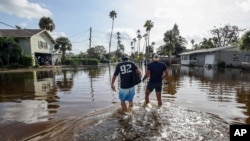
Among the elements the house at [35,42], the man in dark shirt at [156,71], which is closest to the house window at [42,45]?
the house at [35,42]

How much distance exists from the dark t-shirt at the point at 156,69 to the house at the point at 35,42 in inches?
1288

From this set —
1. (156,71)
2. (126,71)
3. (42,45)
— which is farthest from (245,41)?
(42,45)

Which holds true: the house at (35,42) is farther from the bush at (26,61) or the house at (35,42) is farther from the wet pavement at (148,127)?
the wet pavement at (148,127)

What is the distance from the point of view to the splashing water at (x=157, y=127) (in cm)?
464

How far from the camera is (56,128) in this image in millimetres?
5484

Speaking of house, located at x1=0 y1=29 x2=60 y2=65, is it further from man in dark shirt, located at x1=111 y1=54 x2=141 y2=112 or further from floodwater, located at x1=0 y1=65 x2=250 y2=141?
man in dark shirt, located at x1=111 y1=54 x2=141 y2=112

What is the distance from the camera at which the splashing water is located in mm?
4637

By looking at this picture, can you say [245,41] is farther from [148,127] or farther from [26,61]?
[26,61]

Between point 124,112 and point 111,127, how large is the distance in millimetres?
1449

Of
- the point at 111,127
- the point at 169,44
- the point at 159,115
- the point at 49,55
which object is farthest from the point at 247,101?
the point at 169,44

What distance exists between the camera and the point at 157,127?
524 cm

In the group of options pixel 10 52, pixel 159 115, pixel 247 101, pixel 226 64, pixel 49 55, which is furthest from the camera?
pixel 49 55

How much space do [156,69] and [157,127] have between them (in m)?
2.44

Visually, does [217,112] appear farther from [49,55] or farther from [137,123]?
[49,55]
